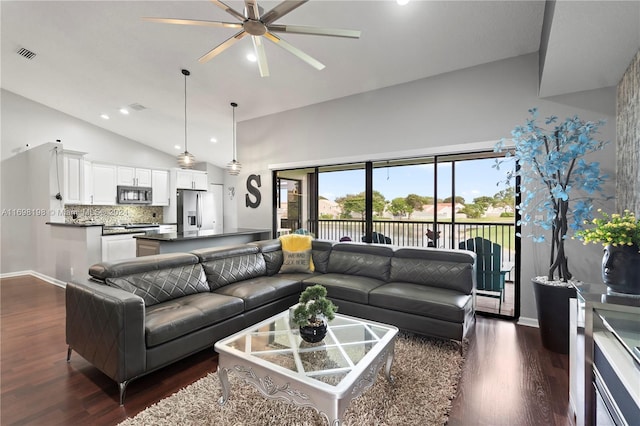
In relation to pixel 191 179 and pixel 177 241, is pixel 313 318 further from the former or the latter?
pixel 191 179

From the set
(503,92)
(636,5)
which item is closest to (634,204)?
(636,5)

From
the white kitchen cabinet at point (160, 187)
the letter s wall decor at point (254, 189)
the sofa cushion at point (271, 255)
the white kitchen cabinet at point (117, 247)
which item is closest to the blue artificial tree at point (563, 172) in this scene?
the sofa cushion at point (271, 255)

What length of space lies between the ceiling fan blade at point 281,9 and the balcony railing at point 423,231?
10.7 feet

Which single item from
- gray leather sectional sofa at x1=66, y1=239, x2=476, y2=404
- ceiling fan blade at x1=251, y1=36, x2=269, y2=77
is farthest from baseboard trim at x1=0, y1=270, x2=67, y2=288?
ceiling fan blade at x1=251, y1=36, x2=269, y2=77

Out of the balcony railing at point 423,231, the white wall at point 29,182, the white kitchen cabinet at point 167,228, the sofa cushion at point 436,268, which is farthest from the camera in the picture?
the white kitchen cabinet at point 167,228

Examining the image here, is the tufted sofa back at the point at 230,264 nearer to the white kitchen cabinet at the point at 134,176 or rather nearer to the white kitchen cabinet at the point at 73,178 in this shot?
the white kitchen cabinet at the point at 73,178

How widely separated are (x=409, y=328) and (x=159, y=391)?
84.2 inches

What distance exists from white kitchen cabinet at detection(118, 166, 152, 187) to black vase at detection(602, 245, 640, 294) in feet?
26.1

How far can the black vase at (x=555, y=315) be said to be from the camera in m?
2.67

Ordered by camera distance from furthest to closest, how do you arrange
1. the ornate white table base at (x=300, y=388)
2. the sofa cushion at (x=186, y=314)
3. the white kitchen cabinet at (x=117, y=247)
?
the white kitchen cabinet at (x=117, y=247), the sofa cushion at (x=186, y=314), the ornate white table base at (x=300, y=388)

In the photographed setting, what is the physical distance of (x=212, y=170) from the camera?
898 cm

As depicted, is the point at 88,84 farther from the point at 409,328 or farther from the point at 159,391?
the point at 409,328

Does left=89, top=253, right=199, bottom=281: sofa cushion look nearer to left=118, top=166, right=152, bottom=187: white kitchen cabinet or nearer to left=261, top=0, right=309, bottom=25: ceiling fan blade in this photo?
left=261, top=0, right=309, bottom=25: ceiling fan blade

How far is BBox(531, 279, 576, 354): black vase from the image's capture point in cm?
267
